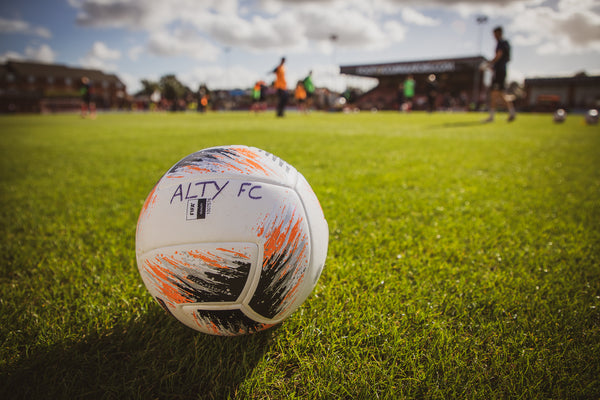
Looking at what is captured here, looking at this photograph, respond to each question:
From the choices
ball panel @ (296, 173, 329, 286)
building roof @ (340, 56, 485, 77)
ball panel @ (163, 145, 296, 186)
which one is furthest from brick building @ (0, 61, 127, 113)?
ball panel @ (296, 173, 329, 286)

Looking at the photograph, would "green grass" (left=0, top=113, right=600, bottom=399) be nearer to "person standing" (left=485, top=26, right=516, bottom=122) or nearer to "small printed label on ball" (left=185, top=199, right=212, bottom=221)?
"small printed label on ball" (left=185, top=199, right=212, bottom=221)

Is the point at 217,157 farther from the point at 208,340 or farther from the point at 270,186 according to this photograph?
the point at 208,340

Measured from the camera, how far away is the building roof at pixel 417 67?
49.5 metres

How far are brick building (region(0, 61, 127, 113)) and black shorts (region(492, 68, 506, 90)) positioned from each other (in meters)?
58.6

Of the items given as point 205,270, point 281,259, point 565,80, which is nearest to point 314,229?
point 281,259

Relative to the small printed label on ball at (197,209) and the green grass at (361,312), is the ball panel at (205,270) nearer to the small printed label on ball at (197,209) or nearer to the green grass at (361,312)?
the small printed label on ball at (197,209)

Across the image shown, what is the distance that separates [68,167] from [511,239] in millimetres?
6605

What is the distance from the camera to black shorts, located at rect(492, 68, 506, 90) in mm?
11580

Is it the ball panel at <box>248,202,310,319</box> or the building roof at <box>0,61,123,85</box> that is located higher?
the building roof at <box>0,61,123,85</box>

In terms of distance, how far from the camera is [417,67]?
53.2 m

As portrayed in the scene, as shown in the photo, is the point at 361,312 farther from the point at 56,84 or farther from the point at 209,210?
the point at 56,84

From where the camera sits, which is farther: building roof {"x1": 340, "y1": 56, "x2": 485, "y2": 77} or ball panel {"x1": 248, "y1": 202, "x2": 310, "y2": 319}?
building roof {"x1": 340, "y1": 56, "x2": 485, "y2": 77}

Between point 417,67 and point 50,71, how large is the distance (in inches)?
3169

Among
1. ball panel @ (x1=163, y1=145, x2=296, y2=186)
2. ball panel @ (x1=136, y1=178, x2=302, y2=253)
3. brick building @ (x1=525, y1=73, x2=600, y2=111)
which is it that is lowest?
ball panel @ (x1=136, y1=178, x2=302, y2=253)
